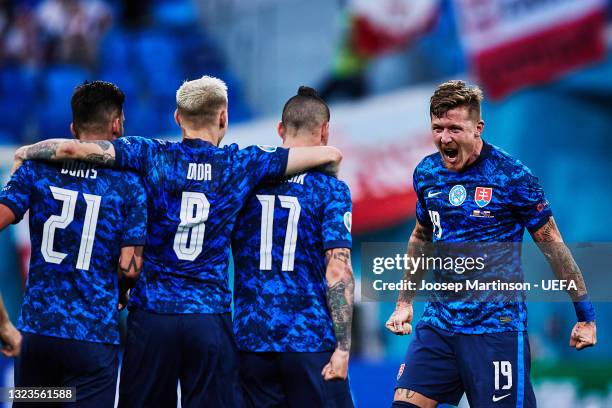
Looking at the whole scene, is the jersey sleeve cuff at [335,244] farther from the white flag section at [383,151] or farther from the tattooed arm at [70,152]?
the white flag section at [383,151]

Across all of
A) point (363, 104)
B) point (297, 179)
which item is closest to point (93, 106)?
point (297, 179)

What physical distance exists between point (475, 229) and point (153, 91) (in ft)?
35.0

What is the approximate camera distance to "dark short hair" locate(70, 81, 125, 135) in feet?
18.5

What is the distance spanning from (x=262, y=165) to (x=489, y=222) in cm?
144

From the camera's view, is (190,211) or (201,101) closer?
(190,211)

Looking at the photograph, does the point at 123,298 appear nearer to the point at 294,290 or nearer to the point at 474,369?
the point at 294,290

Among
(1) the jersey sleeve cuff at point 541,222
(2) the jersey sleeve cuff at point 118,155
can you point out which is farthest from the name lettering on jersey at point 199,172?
(1) the jersey sleeve cuff at point 541,222

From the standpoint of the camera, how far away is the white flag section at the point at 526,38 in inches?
588

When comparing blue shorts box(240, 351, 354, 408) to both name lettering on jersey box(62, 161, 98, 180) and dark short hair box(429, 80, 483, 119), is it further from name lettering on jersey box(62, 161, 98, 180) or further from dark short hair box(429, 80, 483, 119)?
dark short hair box(429, 80, 483, 119)

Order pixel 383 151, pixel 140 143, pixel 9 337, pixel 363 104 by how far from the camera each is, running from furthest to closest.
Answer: pixel 363 104
pixel 383 151
pixel 140 143
pixel 9 337

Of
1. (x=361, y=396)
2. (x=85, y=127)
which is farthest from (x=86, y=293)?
(x=361, y=396)

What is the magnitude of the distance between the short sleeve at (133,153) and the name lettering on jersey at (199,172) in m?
0.25

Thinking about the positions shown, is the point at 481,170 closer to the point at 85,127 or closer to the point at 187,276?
the point at 187,276

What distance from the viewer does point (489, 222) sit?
5.93 meters
